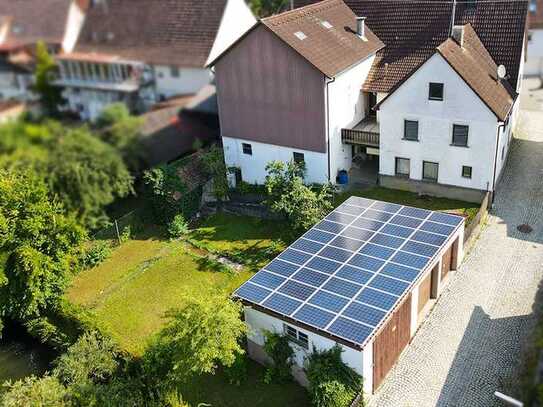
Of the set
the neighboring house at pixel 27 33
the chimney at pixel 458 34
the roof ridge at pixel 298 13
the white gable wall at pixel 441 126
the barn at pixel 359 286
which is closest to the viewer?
the neighboring house at pixel 27 33

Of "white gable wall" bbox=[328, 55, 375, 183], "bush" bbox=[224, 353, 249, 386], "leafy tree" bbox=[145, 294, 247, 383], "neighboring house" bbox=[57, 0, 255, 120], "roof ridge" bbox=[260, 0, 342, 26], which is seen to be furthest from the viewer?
"white gable wall" bbox=[328, 55, 375, 183]

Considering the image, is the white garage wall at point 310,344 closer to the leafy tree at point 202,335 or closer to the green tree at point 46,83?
the leafy tree at point 202,335

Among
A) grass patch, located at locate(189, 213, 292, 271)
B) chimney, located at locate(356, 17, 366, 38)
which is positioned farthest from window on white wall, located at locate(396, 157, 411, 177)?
chimney, located at locate(356, 17, 366, 38)

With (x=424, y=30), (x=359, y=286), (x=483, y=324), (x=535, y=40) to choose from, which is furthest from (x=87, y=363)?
(x=535, y=40)

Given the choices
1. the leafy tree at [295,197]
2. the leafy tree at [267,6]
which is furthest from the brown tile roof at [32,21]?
the leafy tree at [267,6]

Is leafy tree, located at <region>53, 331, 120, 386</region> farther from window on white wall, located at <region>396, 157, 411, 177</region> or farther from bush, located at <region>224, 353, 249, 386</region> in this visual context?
window on white wall, located at <region>396, 157, 411, 177</region>

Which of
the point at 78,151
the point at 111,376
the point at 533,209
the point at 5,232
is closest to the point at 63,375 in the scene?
the point at 111,376

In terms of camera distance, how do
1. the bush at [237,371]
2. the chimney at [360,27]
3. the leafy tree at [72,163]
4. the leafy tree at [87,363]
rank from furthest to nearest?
the chimney at [360,27] < the bush at [237,371] < the leafy tree at [87,363] < the leafy tree at [72,163]
